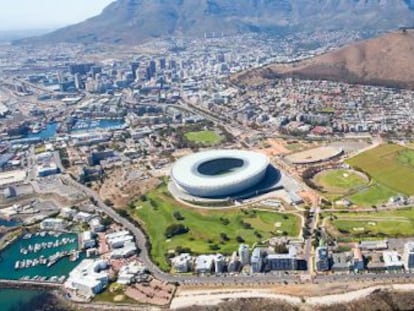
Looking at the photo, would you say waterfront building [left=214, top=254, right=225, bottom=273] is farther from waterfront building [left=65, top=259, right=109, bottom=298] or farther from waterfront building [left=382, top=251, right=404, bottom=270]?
waterfront building [left=382, top=251, right=404, bottom=270]

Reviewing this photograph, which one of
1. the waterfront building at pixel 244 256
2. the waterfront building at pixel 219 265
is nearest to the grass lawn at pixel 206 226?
the waterfront building at pixel 244 256

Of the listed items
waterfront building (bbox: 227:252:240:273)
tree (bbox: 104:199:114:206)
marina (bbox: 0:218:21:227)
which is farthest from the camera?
tree (bbox: 104:199:114:206)

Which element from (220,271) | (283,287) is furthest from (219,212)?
(283,287)

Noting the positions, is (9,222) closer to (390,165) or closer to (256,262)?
(256,262)

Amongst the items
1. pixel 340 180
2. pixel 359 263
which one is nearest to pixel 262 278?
pixel 359 263

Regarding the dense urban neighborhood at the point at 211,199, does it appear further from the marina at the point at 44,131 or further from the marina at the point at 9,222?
the marina at the point at 44,131

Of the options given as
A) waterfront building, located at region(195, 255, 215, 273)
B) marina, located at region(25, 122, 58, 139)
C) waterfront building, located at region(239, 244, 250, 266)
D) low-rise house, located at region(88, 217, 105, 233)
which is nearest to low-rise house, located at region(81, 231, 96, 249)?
low-rise house, located at region(88, 217, 105, 233)
